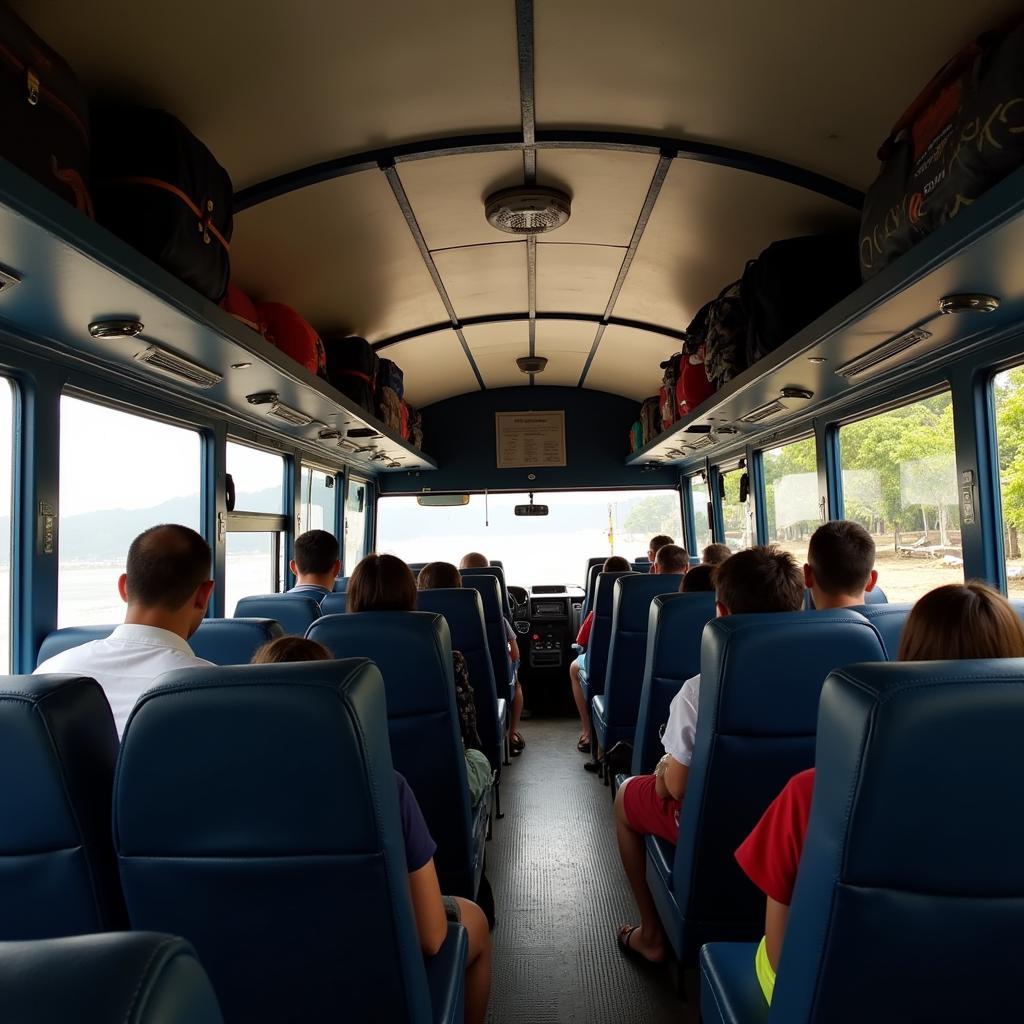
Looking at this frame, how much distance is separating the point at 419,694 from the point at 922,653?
146cm

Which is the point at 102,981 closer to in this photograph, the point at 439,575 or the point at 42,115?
the point at 42,115

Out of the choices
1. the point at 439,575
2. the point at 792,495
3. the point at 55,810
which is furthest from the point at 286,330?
the point at 792,495

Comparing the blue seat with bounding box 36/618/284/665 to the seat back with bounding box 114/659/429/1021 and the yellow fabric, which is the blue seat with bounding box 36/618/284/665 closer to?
the seat back with bounding box 114/659/429/1021

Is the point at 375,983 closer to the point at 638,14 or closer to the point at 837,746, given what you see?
the point at 837,746

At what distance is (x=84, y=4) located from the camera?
2391 millimetres

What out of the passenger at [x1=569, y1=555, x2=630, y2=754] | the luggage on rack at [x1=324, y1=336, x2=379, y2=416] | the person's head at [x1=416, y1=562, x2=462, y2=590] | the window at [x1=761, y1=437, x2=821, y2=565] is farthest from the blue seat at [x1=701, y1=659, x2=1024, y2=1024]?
the luggage on rack at [x1=324, y1=336, x2=379, y2=416]

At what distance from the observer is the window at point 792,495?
6.07 m

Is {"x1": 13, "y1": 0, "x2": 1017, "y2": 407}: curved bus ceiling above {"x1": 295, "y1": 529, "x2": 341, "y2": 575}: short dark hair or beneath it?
above

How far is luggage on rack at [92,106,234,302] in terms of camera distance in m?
2.67

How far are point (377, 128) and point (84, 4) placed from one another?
1331mm

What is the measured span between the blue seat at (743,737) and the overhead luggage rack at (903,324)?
47.9 inches

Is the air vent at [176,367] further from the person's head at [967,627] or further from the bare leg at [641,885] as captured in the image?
the person's head at [967,627]

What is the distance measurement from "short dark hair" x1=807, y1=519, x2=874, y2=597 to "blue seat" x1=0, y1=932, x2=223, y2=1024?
2.42 meters

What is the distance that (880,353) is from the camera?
3.72 metres
